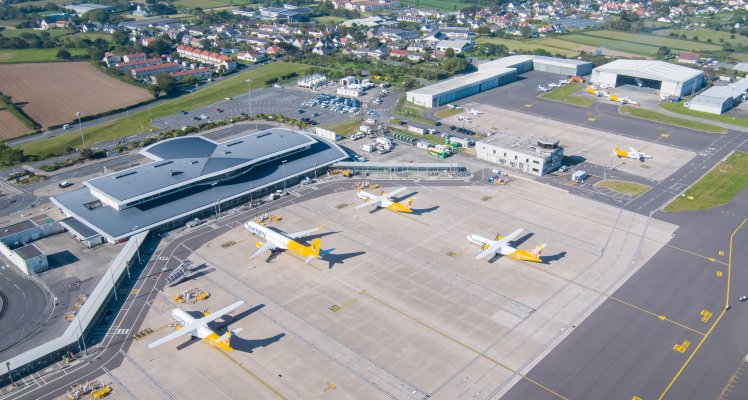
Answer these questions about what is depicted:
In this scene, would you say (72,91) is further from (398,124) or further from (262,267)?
(262,267)

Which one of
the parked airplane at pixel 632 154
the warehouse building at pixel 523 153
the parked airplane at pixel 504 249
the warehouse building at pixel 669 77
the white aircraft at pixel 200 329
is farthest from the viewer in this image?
the warehouse building at pixel 669 77

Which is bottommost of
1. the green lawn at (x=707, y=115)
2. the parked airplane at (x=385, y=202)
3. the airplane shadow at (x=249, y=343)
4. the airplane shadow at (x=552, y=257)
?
the airplane shadow at (x=249, y=343)

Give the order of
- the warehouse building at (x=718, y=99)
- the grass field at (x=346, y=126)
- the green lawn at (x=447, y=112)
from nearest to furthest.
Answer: the grass field at (x=346, y=126) → the green lawn at (x=447, y=112) → the warehouse building at (x=718, y=99)

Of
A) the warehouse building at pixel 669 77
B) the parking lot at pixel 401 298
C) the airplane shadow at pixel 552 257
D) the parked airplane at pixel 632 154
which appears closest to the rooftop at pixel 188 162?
the parking lot at pixel 401 298

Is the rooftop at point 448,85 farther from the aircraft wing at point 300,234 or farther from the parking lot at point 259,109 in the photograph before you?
the aircraft wing at point 300,234

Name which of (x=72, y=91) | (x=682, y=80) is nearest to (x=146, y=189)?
(x=72, y=91)

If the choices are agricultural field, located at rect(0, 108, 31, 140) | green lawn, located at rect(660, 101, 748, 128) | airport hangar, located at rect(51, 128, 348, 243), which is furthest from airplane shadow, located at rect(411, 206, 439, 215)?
agricultural field, located at rect(0, 108, 31, 140)

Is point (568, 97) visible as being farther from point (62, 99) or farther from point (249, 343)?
point (62, 99)

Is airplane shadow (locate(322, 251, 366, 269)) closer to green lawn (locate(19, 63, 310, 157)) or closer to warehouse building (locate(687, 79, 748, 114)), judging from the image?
green lawn (locate(19, 63, 310, 157))
